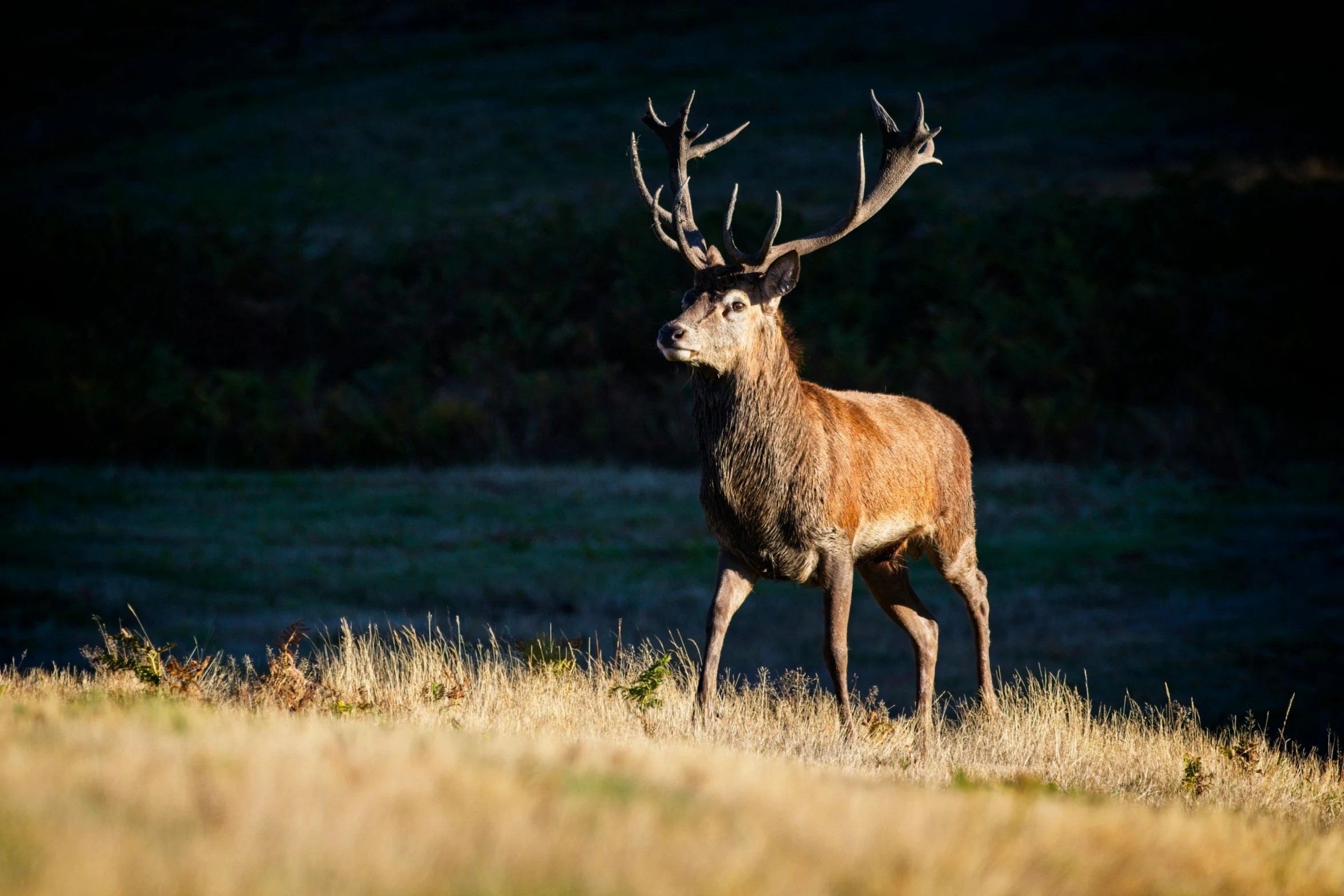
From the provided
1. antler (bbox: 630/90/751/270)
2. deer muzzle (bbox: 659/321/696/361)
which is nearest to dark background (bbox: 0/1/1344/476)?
antler (bbox: 630/90/751/270)

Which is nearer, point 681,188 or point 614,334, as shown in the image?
point 681,188

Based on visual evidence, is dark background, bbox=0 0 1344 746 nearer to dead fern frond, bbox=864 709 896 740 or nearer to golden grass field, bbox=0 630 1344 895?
dead fern frond, bbox=864 709 896 740

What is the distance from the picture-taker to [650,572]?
63.8ft

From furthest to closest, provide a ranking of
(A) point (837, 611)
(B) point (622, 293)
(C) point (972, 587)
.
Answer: (B) point (622, 293) < (C) point (972, 587) < (A) point (837, 611)

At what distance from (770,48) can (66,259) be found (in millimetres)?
41674

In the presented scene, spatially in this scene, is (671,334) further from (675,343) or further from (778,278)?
(778,278)

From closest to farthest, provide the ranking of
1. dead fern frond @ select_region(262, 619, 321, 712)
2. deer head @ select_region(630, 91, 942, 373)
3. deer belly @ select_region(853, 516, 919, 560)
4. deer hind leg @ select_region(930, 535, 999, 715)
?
dead fern frond @ select_region(262, 619, 321, 712) < deer head @ select_region(630, 91, 942, 373) < deer belly @ select_region(853, 516, 919, 560) < deer hind leg @ select_region(930, 535, 999, 715)

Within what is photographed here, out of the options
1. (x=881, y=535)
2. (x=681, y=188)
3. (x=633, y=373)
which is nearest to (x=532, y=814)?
(x=881, y=535)

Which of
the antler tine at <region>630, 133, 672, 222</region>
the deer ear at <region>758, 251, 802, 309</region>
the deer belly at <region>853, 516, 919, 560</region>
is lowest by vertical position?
the deer belly at <region>853, 516, 919, 560</region>

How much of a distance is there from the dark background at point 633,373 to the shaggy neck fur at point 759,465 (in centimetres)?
761

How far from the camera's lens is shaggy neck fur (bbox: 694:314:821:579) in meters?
8.23

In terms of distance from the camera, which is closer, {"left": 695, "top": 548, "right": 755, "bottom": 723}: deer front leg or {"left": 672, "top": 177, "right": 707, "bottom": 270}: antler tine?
{"left": 695, "top": 548, "right": 755, "bottom": 723}: deer front leg

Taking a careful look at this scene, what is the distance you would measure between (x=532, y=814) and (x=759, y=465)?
169 inches

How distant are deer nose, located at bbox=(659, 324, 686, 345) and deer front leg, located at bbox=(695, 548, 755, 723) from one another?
118 cm
